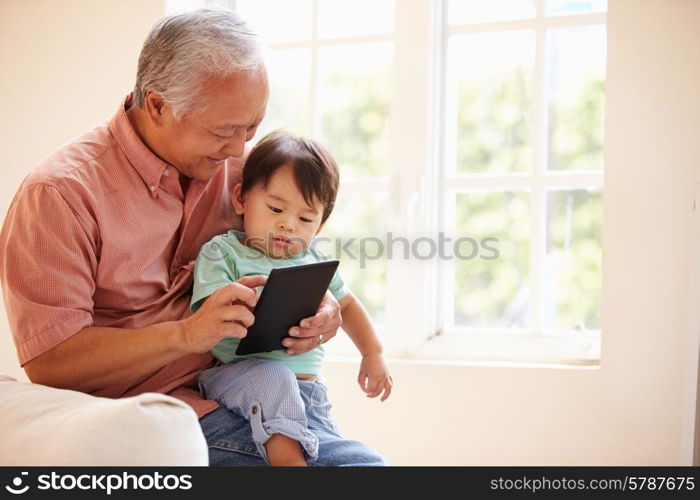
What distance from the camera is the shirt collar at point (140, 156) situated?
1.77 m

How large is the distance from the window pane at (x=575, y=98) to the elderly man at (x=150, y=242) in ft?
4.64

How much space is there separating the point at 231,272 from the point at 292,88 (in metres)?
1.64

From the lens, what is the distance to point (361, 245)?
3.12 metres

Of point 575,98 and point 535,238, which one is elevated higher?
point 575,98

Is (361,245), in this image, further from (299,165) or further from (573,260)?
(299,165)

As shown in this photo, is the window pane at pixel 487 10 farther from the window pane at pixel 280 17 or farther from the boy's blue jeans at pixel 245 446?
the boy's blue jeans at pixel 245 446

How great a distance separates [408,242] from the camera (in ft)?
9.64

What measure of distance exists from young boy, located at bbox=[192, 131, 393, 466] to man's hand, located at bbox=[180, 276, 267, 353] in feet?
0.45

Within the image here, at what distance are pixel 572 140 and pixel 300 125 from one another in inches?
41.3

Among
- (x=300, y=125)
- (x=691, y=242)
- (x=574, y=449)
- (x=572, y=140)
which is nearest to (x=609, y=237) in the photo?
(x=691, y=242)

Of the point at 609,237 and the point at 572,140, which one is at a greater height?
the point at 572,140

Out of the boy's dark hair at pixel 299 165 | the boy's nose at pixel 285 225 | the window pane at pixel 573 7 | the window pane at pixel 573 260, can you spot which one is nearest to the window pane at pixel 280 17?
the window pane at pixel 573 7

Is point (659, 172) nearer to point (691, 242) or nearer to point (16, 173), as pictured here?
point (691, 242)

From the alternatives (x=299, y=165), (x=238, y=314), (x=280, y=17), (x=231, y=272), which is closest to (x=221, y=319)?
(x=238, y=314)
